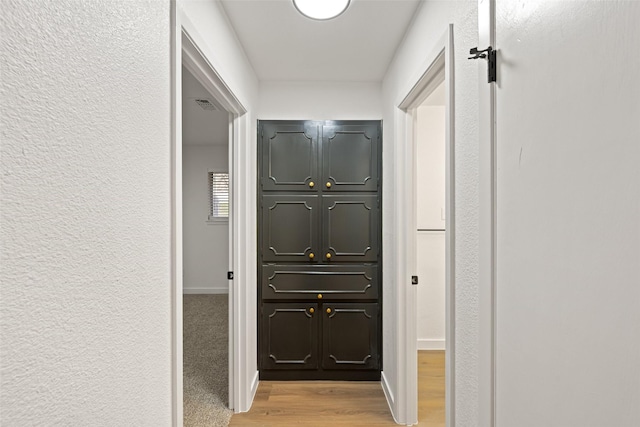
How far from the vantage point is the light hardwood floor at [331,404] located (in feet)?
8.34

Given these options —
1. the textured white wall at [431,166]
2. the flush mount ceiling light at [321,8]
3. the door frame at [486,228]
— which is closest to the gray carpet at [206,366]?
the door frame at [486,228]

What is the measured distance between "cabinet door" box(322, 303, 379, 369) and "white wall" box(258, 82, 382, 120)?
1679 millimetres

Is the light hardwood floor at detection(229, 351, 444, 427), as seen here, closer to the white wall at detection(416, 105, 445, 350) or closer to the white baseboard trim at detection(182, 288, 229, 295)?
the white wall at detection(416, 105, 445, 350)

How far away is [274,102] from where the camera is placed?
3.21m

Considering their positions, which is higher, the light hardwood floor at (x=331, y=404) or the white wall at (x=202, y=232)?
the white wall at (x=202, y=232)

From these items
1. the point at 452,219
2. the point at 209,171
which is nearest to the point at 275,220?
the point at 452,219

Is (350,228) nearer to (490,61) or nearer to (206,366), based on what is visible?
(206,366)

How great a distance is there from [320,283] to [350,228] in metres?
0.55

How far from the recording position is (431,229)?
3977 mm

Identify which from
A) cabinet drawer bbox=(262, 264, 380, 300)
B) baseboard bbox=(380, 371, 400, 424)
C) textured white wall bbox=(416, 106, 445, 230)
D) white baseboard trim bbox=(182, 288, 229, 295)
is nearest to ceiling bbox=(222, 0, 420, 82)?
textured white wall bbox=(416, 106, 445, 230)

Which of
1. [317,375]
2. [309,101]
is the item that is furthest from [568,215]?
[317,375]

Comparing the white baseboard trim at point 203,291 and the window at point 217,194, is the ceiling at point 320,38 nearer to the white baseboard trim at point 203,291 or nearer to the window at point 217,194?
the window at point 217,194

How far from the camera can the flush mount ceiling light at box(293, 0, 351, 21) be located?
1.92 metres

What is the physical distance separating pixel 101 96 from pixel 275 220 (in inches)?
92.5
